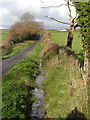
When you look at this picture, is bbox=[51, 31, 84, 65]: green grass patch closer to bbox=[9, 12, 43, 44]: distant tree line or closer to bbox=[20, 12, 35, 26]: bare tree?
bbox=[9, 12, 43, 44]: distant tree line

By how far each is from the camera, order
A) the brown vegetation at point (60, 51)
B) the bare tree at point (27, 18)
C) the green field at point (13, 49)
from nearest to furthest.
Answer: the brown vegetation at point (60, 51), the green field at point (13, 49), the bare tree at point (27, 18)

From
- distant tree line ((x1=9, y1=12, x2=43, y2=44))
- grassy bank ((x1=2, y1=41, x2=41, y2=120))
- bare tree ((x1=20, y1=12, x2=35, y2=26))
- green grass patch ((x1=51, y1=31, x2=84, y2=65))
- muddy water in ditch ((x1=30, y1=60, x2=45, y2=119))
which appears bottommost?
muddy water in ditch ((x1=30, y1=60, x2=45, y2=119))

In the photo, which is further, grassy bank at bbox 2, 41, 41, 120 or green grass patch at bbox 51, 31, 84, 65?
green grass patch at bbox 51, 31, 84, 65

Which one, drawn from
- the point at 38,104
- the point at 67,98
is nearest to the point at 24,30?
the point at 38,104

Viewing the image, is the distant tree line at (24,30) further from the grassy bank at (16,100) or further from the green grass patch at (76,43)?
the grassy bank at (16,100)

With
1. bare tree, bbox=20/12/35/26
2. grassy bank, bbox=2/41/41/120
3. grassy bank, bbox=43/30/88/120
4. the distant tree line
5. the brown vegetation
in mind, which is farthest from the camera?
bare tree, bbox=20/12/35/26

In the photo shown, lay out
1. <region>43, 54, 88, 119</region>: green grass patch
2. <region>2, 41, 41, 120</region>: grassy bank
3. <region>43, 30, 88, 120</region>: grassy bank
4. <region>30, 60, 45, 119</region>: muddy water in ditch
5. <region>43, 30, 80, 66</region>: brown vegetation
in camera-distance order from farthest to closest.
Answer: <region>43, 30, 80, 66</region>: brown vegetation, <region>30, 60, 45, 119</region>: muddy water in ditch, <region>2, 41, 41, 120</region>: grassy bank, <region>43, 54, 88, 119</region>: green grass patch, <region>43, 30, 88, 120</region>: grassy bank

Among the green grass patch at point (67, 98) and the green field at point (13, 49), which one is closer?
the green grass patch at point (67, 98)

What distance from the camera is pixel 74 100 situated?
7656mm

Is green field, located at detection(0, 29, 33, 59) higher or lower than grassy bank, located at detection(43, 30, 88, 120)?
lower

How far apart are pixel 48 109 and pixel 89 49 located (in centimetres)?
331

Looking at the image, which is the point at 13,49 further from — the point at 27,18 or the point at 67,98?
the point at 27,18

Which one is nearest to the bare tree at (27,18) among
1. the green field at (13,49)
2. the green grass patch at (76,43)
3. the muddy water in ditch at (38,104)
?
the green grass patch at (76,43)

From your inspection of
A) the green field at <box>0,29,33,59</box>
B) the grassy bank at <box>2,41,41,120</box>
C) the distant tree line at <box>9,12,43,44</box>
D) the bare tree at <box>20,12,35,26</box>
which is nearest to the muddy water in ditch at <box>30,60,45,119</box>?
the grassy bank at <box>2,41,41,120</box>
